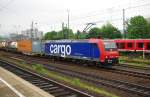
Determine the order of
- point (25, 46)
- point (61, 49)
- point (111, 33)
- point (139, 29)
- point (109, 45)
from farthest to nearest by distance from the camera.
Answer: point (111, 33) < point (139, 29) < point (25, 46) < point (61, 49) < point (109, 45)

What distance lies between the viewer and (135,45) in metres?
43.9

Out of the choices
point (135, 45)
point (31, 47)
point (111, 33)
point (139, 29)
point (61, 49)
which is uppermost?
point (139, 29)

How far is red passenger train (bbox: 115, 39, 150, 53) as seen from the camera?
4180 centimetres

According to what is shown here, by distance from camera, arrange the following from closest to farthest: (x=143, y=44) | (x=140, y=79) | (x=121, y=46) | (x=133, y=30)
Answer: (x=140, y=79) < (x=143, y=44) < (x=121, y=46) < (x=133, y=30)

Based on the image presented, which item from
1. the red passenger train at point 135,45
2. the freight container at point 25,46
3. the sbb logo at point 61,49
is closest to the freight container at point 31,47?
the freight container at point 25,46

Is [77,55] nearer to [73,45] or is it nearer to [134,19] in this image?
[73,45]

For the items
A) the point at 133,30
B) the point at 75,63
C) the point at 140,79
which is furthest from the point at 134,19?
the point at 140,79

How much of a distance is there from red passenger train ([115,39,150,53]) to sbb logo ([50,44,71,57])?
13651 millimetres

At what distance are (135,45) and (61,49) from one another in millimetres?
14997

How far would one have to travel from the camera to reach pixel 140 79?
18.8 meters

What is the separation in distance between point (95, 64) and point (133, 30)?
145 feet

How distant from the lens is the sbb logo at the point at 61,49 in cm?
3184

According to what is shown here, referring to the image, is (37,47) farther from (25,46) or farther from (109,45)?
(109,45)

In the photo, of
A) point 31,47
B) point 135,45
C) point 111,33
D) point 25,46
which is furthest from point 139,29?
point 31,47
